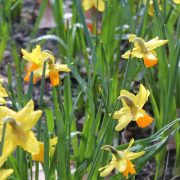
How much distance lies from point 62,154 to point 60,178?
9cm

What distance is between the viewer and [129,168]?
1290mm

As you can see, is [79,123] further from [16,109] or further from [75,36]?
[16,109]

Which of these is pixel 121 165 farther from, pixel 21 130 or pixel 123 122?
pixel 21 130

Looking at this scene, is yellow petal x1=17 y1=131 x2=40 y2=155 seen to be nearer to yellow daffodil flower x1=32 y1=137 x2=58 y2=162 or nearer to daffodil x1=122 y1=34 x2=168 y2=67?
yellow daffodil flower x1=32 y1=137 x2=58 y2=162

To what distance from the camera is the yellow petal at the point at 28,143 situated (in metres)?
1.09

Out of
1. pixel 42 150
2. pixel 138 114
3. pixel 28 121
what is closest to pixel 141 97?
pixel 138 114

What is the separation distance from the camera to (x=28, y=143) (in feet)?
3.62

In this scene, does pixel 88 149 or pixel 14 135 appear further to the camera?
pixel 88 149

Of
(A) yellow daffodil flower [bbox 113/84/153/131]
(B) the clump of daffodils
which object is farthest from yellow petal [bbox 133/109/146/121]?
(B) the clump of daffodils

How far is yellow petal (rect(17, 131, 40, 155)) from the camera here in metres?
1.09

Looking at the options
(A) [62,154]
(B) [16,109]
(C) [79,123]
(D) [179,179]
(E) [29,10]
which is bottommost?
(D) [179,179]

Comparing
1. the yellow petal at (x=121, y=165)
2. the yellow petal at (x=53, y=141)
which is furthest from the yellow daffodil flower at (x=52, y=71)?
the yellow petal at (x=121, y=165)

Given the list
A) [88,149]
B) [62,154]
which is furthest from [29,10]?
[62,154]

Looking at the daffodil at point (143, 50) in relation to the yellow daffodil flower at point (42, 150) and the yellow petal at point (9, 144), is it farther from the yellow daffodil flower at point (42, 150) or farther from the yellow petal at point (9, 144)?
the yellow petal at point (9, 144)
